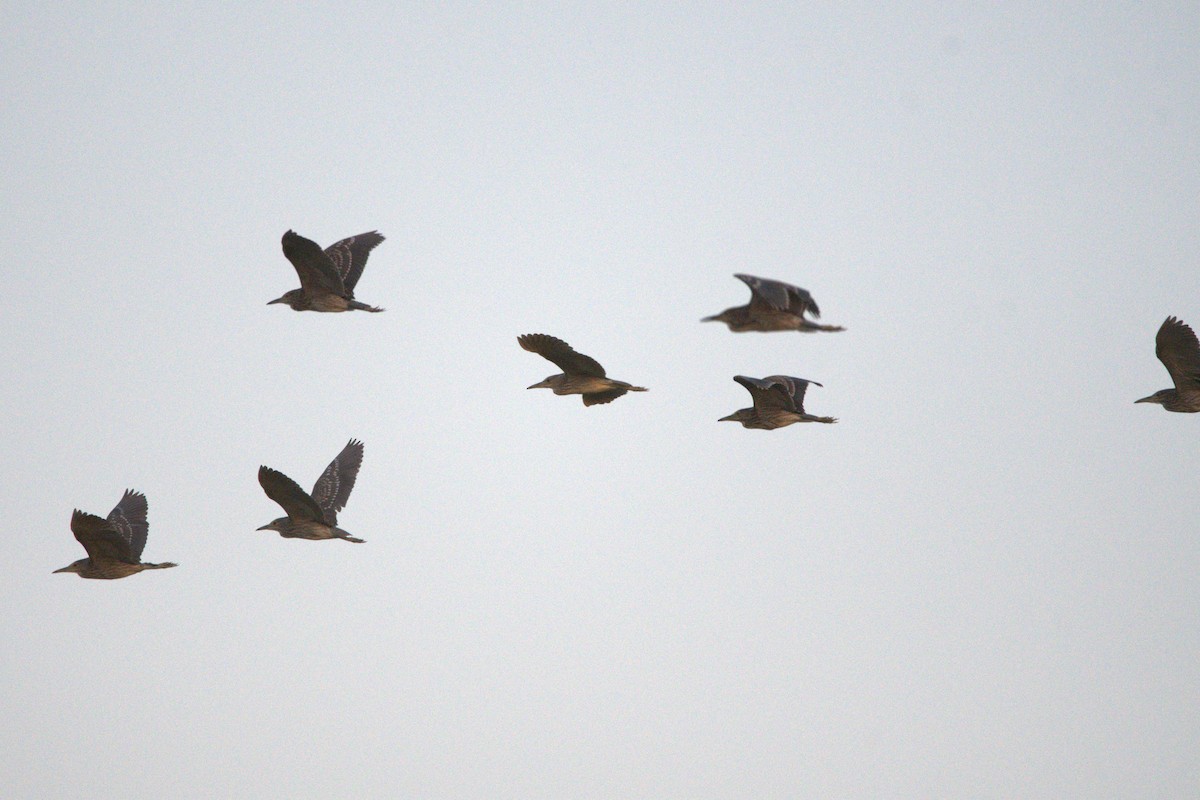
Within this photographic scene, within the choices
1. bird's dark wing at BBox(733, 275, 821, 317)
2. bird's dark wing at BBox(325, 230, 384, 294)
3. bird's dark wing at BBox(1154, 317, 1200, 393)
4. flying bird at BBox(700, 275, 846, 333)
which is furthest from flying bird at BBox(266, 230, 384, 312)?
bird's dark wing at BBox(1154, 317, 1200, 393)

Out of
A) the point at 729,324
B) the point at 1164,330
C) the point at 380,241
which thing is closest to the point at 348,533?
the point at 380,241

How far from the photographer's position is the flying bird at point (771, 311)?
17281mm

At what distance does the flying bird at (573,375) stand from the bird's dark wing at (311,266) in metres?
3.77

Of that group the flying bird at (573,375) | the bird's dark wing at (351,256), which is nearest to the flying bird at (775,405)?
the flying bird at (573,375)

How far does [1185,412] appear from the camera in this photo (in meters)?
22.9

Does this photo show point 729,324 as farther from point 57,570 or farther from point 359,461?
point 57,570

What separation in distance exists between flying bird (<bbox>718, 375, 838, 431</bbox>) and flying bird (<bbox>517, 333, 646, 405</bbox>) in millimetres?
2066

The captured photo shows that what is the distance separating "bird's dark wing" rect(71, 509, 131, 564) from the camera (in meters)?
21.0

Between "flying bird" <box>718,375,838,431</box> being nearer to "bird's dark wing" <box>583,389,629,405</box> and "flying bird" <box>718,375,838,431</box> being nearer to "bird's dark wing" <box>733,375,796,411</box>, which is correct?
"bird's dark wing" <box>733,375,796,411</box>

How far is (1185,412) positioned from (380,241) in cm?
1373

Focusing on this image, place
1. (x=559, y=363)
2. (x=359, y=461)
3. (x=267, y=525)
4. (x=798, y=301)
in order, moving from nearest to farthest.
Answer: (x=798, y=301), (x=559, y=363), (x=267, y=525), (x=359, y=461)

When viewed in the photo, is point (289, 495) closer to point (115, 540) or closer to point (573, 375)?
point (115, 540)

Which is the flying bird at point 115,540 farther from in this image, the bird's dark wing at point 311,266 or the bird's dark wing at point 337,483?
the bird's dark wing at point 311,266

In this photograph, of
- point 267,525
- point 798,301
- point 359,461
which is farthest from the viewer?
point 359,461
